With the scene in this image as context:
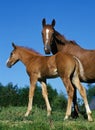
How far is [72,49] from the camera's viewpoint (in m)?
13.5

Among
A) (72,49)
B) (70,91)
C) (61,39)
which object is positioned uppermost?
(61,39)

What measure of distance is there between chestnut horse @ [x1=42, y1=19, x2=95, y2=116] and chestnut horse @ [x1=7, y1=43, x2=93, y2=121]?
284 millimetres

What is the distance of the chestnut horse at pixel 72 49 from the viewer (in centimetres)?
1287

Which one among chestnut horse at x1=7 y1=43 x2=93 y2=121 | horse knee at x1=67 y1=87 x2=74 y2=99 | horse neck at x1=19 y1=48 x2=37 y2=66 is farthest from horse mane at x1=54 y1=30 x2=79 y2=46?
horse knee at x1=67 y1=87 x2=74 y2=99

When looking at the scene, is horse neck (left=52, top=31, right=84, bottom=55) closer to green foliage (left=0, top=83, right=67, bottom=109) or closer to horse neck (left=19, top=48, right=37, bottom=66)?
horse neck (left=19, top=48, right=37, bottom=66)

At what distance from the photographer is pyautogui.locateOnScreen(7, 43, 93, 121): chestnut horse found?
1230 centimetres

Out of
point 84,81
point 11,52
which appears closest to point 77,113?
point 84,81

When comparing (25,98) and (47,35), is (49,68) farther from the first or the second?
(25,98)

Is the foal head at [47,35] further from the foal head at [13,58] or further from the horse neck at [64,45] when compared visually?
the foal head at [13,58]

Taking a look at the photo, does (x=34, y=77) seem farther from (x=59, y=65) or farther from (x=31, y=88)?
(x=59, y=65)

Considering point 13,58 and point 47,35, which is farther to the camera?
point 13,58

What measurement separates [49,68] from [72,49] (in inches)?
44.0

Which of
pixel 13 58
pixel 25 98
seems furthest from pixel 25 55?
pixel 25 98

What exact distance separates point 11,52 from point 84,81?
2924mm
